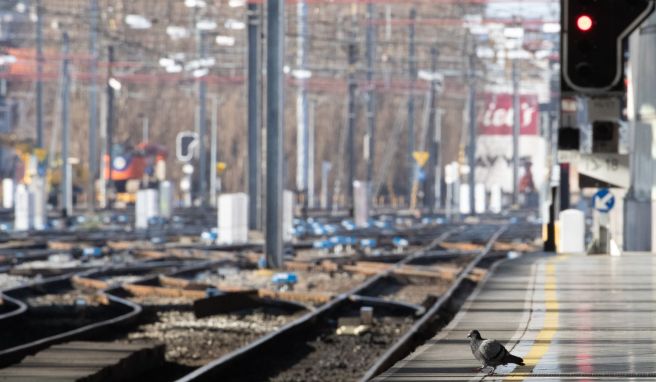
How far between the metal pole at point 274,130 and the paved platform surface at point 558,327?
793cm

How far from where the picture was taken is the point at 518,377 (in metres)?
9.67

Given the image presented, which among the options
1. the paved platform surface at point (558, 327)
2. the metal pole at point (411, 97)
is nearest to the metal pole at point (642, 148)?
the paved platform surface at point (558, 327)

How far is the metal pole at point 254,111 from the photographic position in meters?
39.6

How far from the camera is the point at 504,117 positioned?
104 m

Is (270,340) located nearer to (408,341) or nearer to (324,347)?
(324,347)

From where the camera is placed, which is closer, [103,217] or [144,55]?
[103,217]

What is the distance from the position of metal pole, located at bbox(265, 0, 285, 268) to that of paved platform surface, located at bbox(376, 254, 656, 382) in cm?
793

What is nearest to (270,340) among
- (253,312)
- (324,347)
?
(324,347)

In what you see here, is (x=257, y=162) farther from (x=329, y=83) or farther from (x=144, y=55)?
(x=144, y=55)

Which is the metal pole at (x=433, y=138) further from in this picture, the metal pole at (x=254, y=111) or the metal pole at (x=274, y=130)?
the metal pole at (x=274, y=130)

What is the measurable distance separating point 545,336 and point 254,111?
28.5m

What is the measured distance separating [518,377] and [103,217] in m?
47.9

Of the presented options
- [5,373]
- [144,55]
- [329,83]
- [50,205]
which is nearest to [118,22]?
[144,55]

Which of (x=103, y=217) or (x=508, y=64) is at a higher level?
(x=508, y=64)
